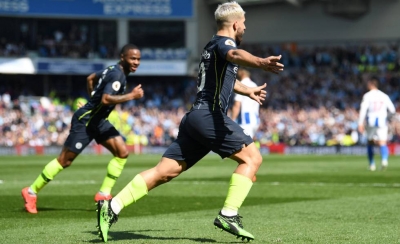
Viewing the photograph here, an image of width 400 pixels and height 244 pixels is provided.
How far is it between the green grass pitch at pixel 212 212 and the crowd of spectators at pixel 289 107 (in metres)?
23.1

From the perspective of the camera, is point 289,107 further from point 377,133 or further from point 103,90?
point 103,90

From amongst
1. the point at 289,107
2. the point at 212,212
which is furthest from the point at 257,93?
the point at 289,107

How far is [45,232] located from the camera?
861 cm

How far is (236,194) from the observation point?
7668 mm

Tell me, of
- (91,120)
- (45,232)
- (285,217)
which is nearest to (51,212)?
(91,120)

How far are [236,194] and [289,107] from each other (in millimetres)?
38128

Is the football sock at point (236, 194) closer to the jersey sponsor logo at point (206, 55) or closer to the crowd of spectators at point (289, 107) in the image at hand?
the jersey sponsor logo at point (206, 55)

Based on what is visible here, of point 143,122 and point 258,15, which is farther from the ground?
point 258,15

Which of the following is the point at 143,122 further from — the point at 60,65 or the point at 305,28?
the point at 305,28

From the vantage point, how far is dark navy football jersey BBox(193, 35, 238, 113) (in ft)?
25.1

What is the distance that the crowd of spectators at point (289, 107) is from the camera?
4134 centimetres

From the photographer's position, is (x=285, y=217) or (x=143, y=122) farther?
(x=143, y=122)

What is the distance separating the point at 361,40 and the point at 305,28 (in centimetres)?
405

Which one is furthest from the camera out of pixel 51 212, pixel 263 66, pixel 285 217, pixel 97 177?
pixel 97 177
